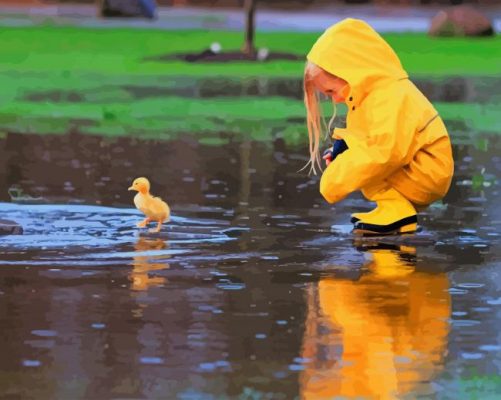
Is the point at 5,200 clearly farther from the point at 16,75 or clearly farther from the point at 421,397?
the point at 16,75

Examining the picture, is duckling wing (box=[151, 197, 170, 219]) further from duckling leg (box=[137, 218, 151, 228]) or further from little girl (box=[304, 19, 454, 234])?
little girl (box=[304, 19, 454, 234])

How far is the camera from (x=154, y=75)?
78.6 ft

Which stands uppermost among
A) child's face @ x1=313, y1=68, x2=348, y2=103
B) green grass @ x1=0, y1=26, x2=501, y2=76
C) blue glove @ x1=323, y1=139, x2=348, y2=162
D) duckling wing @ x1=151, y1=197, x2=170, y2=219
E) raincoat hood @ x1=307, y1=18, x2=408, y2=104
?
raincoat hood @ x1=307, y1=18, x2=408, y2=104

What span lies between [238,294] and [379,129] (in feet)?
6.68

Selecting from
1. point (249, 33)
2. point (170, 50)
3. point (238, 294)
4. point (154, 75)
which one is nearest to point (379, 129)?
point (238, 294)

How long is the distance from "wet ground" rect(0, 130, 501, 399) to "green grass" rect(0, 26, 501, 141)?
4.20 metres

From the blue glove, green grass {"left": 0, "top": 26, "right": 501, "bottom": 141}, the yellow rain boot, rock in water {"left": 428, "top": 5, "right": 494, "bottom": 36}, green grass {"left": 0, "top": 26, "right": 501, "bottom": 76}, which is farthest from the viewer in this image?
rock in water {"left": 428, "top": 5, "right": 494, "bottom": 36}

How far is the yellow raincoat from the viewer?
941 cm

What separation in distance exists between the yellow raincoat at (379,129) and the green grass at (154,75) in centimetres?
544

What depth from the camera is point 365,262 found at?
8633 mm

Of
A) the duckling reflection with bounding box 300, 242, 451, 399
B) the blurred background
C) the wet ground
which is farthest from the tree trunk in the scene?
the duckling reflection with bounding box 300, 242, 451, 399

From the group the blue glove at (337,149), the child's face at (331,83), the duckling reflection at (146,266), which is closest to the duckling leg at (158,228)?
the duckling reflection at (146,266)

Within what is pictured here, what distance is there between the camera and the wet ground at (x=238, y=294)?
20.0 feet

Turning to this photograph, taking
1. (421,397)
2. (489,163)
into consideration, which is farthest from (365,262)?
(489,163)
